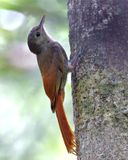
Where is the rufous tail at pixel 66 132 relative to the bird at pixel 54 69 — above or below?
below

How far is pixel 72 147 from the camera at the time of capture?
2.90 metres

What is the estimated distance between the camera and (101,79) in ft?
8.80

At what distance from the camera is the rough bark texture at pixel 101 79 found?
253cm

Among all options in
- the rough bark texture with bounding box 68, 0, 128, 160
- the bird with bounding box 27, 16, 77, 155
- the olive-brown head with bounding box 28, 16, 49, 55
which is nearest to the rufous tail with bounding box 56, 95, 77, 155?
the bird with bounding box 27, 16, 77, 155

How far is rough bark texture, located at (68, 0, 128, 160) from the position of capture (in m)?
2.53

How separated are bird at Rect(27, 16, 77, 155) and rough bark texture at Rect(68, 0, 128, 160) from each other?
220 millimetres

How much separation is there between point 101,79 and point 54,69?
0.99 metres

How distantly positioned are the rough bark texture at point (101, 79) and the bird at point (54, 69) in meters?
0.22

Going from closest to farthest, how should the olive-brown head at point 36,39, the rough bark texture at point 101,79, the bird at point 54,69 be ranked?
the rough bark texture at point 101,79
the bird at point 54,69
the olive-brown head at point 36,39

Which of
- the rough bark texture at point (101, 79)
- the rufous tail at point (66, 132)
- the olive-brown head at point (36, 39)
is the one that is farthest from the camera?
the olive-brown head at point (36, 39)

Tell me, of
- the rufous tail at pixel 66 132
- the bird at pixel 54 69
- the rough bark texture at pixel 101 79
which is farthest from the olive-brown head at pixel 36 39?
the rough bark texture at pixel 101 79

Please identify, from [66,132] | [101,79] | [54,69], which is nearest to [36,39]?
[54,69]

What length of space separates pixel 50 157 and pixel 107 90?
81.3 inches

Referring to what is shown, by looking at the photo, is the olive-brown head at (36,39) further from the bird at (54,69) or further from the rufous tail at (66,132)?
the rufous tail at (66,132)
